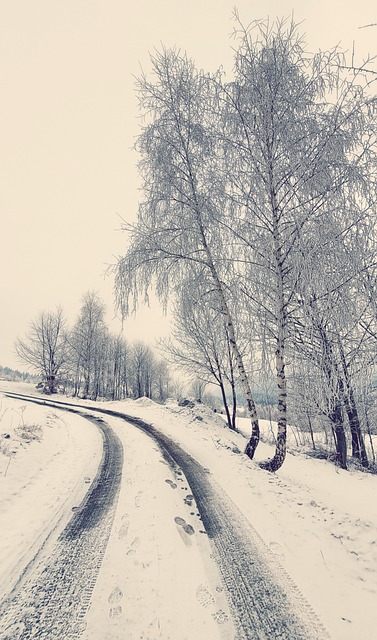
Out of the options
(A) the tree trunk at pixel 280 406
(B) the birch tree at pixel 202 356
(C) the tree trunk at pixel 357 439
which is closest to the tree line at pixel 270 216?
(A) the tree trunk at pixel 280 406

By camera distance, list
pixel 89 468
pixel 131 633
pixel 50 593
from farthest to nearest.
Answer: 1. pixel 89 468
2. pixel 50 593
3. pixel 131 633

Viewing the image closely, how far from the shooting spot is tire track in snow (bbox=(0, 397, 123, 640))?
1.85m

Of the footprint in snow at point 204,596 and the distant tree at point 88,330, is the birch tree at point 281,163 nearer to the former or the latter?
the footprint in snow at point 204,596

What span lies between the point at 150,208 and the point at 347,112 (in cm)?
427

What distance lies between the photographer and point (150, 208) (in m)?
6.70

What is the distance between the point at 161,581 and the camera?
7.59ft

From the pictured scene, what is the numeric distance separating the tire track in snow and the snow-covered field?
4.4 inches

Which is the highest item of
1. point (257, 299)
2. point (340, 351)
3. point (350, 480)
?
point (257, 299)

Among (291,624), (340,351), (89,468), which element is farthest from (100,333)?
(291,624)

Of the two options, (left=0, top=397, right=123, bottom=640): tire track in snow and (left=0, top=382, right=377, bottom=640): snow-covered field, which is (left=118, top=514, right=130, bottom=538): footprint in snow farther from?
(left=0, top=397, right=123, bottom=640): tire track in snow

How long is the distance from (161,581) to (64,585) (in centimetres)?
82

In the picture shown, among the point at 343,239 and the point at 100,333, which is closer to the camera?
the point at 343,239

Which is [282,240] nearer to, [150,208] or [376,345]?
[376,345]

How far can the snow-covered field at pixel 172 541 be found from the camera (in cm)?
198
